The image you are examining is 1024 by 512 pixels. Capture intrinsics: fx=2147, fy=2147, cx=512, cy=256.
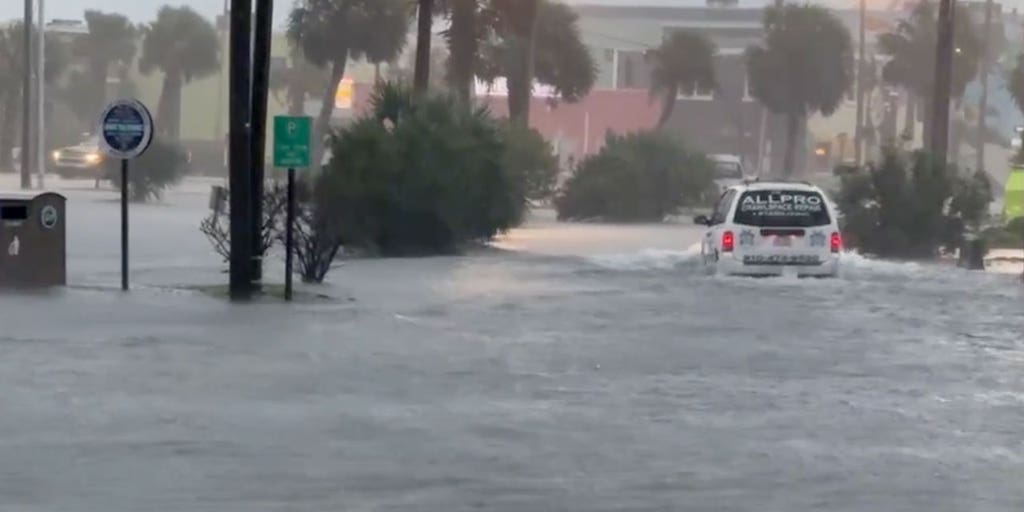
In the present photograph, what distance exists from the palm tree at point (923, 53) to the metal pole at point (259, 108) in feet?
228

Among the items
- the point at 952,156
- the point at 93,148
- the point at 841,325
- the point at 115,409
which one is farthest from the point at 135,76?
the point at 115,409

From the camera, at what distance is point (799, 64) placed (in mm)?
86625

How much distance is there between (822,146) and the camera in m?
114

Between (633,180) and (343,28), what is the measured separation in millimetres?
17744

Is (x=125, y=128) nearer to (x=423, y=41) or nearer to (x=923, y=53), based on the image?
(x=423, y=41)

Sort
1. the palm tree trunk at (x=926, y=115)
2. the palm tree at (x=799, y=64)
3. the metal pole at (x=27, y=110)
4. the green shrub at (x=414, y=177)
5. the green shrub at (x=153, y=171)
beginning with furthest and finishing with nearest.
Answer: the palm tree at (x=799, y=64), the palm tree trunk at (x=926, y=115), the metal pole at (x=27, y=110), the green shrub at (x=153, y=171), the green shrub at (x=414, y=177)

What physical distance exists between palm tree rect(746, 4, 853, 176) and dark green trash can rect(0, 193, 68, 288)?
2438 inches

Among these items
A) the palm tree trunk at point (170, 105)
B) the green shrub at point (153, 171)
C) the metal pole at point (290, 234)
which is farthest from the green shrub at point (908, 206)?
the palm tree trunk at point (170, 105)

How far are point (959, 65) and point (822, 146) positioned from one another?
22282mm

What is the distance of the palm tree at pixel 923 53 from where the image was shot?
302 ft

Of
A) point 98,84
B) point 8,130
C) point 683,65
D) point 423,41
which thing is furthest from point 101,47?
point 423,41

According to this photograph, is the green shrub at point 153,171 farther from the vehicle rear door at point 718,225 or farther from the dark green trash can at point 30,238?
the dark green trash can at point 30,238

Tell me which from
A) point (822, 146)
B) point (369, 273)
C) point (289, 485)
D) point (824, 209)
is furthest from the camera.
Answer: point (822, 146)

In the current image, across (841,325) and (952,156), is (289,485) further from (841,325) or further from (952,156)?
(952,156)
